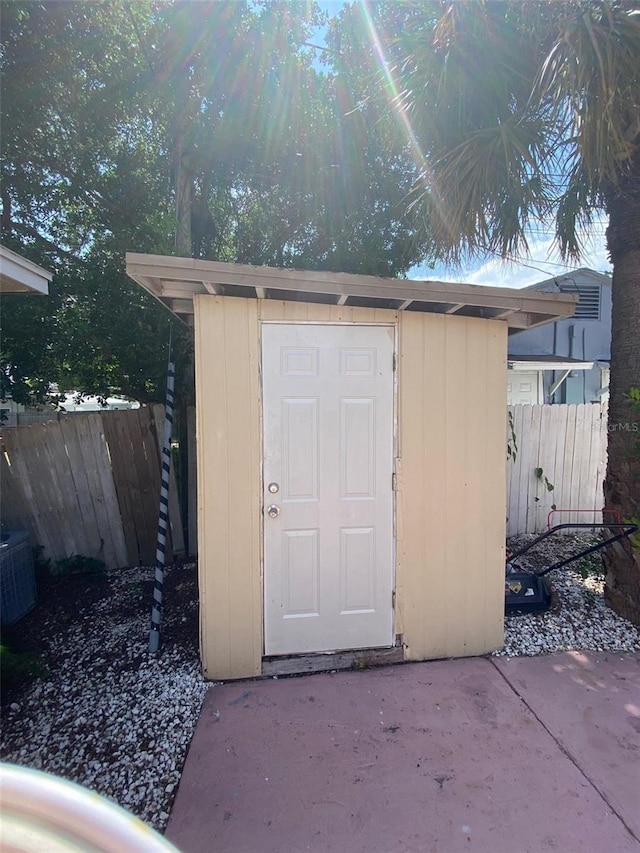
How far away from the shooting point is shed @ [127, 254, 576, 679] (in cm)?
294

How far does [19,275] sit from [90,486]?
96.0 inches

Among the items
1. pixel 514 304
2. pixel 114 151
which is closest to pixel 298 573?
pixel 514 304

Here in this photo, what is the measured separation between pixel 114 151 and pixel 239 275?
4084 mm

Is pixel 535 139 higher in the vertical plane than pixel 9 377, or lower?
higher

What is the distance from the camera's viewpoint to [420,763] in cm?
232

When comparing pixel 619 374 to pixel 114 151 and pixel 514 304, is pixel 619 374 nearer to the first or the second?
pixel 514 304

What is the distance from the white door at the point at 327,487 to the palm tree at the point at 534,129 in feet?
5.71

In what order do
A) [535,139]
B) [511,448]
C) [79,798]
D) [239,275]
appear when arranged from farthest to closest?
1. [511,448]
2. [535,139]
3. [239,275]
4. [79,798]

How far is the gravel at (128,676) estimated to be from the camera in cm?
231

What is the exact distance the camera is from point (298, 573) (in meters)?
3.11

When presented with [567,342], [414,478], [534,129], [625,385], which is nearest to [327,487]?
[414,478]

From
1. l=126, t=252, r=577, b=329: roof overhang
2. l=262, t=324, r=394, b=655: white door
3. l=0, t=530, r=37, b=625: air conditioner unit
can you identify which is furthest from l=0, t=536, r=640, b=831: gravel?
l=126, t=252, r=577, b=329: roof overhang

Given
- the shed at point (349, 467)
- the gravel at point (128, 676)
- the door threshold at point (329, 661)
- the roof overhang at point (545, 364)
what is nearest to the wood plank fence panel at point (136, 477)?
the gravel at point (128, 676)

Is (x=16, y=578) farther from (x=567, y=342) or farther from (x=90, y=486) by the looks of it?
(x=567, y=342)
